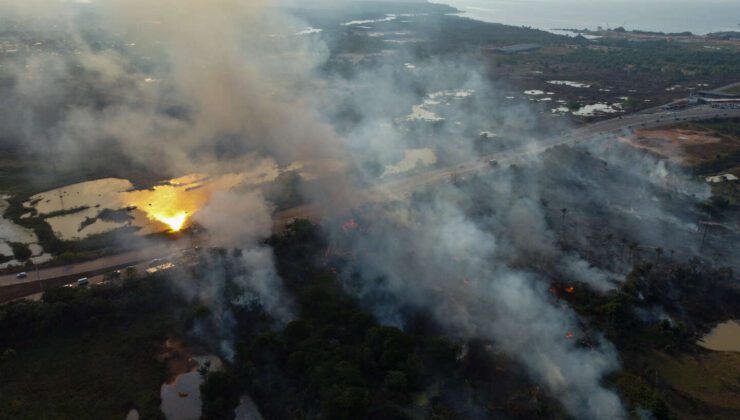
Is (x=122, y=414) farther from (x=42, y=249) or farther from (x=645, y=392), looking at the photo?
(x=645, y=392)

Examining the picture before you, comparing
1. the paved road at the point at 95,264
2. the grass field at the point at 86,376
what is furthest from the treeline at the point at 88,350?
the paved road at the point at 95,264

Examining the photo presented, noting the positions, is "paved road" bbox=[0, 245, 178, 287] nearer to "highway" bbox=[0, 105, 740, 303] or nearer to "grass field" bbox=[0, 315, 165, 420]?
"highway" bbox=[0, 105, 740, 303]

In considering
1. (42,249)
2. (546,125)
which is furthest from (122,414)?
(546,125)

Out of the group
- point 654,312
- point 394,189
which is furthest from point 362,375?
point 394,189

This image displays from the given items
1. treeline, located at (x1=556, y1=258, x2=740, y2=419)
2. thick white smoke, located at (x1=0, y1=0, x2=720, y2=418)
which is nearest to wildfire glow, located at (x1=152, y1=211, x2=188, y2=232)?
thick white smoke, located at (x1=0, y1=0, x2=720, y2=418)

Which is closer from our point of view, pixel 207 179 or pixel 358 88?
pixel 207 179
